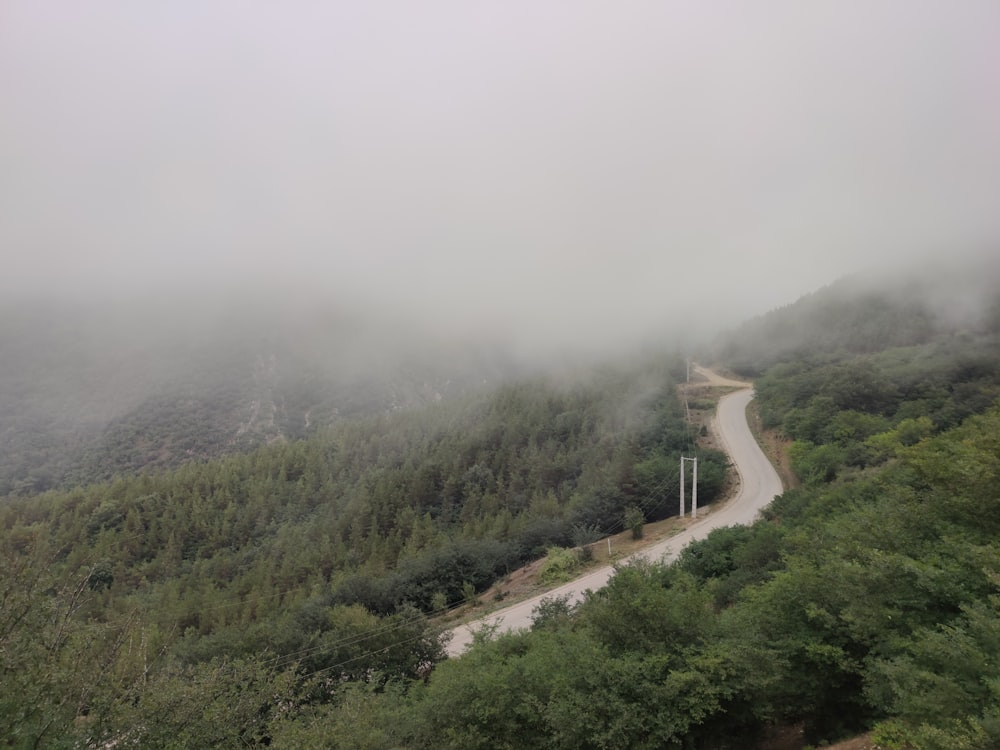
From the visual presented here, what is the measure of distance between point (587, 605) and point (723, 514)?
28.5 m

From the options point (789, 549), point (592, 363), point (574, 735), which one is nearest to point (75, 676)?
point (574, 735)

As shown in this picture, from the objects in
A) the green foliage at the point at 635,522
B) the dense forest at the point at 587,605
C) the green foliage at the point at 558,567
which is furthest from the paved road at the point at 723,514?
the green foliage at the point at 635,522

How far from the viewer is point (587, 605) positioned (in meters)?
18.5

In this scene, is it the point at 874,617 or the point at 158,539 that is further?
the point at 158,539

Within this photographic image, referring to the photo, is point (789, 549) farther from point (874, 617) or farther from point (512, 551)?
point (512, 551)

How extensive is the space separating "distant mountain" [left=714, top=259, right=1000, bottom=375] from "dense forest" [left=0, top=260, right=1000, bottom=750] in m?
6.67

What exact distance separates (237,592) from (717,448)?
53.6 metres

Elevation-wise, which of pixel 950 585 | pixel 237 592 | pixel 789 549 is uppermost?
pixel 950 585

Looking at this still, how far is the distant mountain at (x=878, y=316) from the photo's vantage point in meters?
76.9

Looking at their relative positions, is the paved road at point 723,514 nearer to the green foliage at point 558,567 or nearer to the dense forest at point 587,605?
the green foliage at point 558,567

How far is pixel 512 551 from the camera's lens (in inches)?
1747

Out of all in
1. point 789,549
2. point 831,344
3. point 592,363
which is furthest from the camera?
point 592,363

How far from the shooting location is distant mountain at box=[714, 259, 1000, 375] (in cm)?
7694

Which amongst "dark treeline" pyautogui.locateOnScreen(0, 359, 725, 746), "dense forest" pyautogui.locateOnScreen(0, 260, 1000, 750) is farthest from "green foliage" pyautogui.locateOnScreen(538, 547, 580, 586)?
"dense forest" pyautogui.locateOnScreen(0, 260, 1000, 750)
